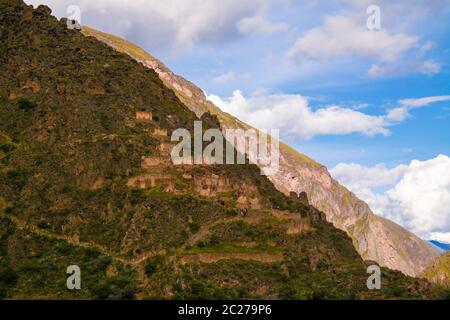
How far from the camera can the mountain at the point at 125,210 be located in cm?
8562

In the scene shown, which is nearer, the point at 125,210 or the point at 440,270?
the point at 125,210

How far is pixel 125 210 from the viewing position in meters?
102

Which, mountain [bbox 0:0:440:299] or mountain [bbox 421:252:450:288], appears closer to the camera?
mountain [bbox 0:0:440:299]

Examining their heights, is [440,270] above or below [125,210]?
below

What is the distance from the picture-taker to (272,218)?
102062 millimetres

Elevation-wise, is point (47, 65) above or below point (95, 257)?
above

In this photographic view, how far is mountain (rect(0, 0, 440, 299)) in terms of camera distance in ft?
281

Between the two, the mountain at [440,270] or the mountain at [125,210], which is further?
the mountain at [440,270]

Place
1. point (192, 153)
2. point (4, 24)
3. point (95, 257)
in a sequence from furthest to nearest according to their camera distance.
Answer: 1. point (4, 24)
2. point (192, 153)
3. point (95, 257)
